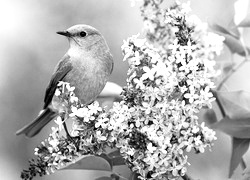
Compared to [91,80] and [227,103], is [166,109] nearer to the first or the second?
[227,103]

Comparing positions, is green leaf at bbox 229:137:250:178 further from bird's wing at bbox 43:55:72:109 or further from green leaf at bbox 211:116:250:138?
bird's wing at bbox 43:55:72:109

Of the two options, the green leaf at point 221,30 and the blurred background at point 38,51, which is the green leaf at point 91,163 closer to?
the green leaf at point 221,30

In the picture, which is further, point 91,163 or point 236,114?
point 236,114

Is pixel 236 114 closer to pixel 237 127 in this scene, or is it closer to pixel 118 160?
pixel 237 127

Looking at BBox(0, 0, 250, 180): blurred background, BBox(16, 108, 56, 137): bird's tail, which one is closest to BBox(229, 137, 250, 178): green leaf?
BBox(16, 108, 56, 137): bird's tail

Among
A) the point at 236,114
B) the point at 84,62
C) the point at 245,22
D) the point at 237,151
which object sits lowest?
the point at 237,151

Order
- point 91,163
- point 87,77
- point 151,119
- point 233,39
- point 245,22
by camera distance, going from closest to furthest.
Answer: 1. point 151,119
2. point 91,163
3. point 245,22
4. point 233,39
5. point 87,77

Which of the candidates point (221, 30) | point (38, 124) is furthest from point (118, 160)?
point (38, 124)
